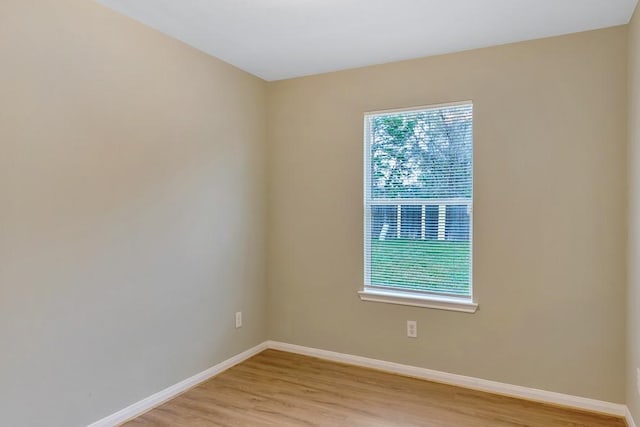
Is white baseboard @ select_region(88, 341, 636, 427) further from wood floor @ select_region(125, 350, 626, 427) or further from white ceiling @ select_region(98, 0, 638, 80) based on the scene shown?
white ceiling @ select_region(98, 0, 638, 80)

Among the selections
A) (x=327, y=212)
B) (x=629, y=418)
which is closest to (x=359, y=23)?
(x=327, y=212)

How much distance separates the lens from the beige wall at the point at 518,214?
238cm

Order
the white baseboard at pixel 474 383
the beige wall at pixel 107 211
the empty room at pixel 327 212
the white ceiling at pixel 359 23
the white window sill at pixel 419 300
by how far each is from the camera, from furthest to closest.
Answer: the white window sill at pixel 419 300, the white baseboard at pixel 474 383, the white ceiling at pixel 359 23, the empty room at pixel 327 212, the beige wall at pixel 107 211

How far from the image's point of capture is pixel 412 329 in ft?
9.57

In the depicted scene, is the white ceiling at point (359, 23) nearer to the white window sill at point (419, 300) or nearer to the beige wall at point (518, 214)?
the beige wall at point (518, 214)

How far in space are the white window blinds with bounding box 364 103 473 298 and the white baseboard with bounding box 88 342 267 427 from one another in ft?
4.07

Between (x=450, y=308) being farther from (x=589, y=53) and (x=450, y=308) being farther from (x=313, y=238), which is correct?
(x=589, y=53)

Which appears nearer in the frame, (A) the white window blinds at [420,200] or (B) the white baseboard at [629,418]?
(B) the white baseboard at [629,418]

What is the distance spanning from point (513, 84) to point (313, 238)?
1.88 m

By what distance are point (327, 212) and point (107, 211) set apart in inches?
65.2

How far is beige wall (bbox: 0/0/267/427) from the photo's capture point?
1.83 metres

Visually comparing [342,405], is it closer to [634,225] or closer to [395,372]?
[395,372]

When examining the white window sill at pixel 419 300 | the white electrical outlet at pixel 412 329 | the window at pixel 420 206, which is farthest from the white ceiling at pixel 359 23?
the white electrical outlet at pixel 412 329

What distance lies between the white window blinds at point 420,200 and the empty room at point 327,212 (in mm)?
17
